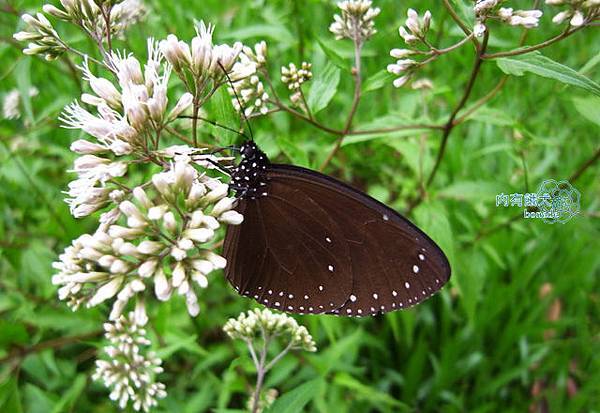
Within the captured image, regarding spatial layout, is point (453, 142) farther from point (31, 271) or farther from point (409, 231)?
point (31, 271)

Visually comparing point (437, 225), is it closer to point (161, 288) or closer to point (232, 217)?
point (232, 217)

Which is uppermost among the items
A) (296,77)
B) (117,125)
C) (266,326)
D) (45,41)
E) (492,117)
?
(492,117)

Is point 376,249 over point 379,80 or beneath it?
beneath

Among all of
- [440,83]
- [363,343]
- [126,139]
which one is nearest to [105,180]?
[126,139]

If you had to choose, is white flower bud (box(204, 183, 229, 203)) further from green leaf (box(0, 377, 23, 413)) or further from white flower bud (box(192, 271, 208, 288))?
green leaf (box(0, 377, 23, 413))

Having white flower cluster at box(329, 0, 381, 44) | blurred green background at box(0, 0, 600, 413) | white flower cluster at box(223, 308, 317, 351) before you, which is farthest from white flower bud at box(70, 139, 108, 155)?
white flower cluster at box(329, 0, 381, 44)

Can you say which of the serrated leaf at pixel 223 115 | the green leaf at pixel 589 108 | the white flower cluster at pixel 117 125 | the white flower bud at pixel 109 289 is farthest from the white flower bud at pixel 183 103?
the green leaf at pixel 589 108

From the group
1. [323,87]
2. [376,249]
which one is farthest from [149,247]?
[323,87]

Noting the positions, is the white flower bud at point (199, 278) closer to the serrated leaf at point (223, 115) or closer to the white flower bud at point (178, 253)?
the white flower bud at point (178, 253)
